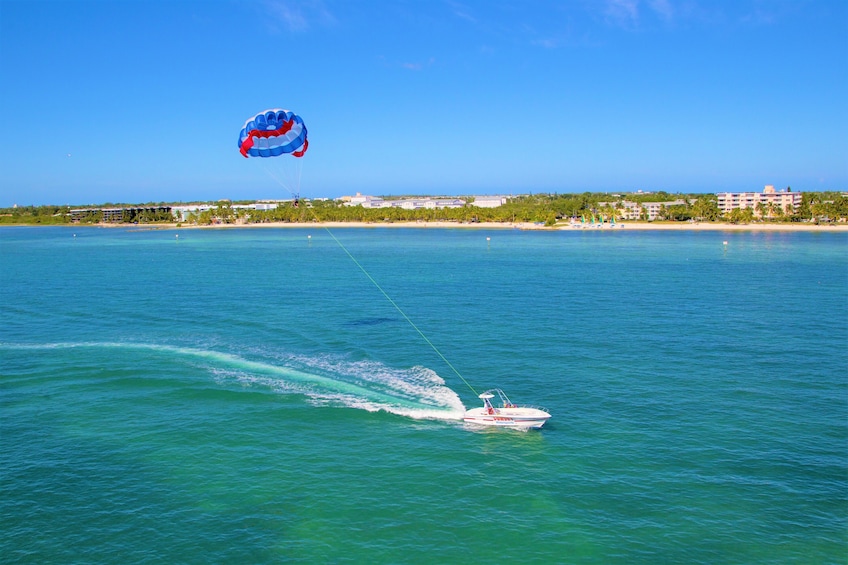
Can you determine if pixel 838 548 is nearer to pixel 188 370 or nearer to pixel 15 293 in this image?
pixel 188 370

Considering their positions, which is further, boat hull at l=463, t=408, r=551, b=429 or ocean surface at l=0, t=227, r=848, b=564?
boat hull at l=463, t=408, r=551, b=429

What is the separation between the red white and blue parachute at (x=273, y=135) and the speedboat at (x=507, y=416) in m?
16.3

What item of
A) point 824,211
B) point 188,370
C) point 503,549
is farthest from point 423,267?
point 824,211

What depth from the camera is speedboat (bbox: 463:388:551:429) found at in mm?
24359

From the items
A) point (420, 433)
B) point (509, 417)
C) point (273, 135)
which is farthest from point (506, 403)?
point (273, 135)

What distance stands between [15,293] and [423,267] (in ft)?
148

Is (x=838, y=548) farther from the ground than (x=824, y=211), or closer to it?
closer to it

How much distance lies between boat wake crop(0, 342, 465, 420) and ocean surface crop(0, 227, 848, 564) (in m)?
0.16

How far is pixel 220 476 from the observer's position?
21.4 m

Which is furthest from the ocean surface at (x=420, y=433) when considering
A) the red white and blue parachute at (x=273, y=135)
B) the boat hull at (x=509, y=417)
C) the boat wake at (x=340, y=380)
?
the red white and blue parachute at (x=273, y=135)

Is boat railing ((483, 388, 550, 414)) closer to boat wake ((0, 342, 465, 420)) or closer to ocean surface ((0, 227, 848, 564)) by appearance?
ocean surface ((0, 227, 848, 564))

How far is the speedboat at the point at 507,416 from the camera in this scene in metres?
24.4

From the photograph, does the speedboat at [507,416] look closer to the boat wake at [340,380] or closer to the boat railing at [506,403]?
the boat railing at [506,403]

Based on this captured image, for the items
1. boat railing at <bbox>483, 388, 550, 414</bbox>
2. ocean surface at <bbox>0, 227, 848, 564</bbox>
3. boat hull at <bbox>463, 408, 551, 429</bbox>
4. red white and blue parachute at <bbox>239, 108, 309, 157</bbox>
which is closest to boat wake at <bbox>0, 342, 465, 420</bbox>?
ocean surface at <bbox>0, 227, 848, 564</bbox>
